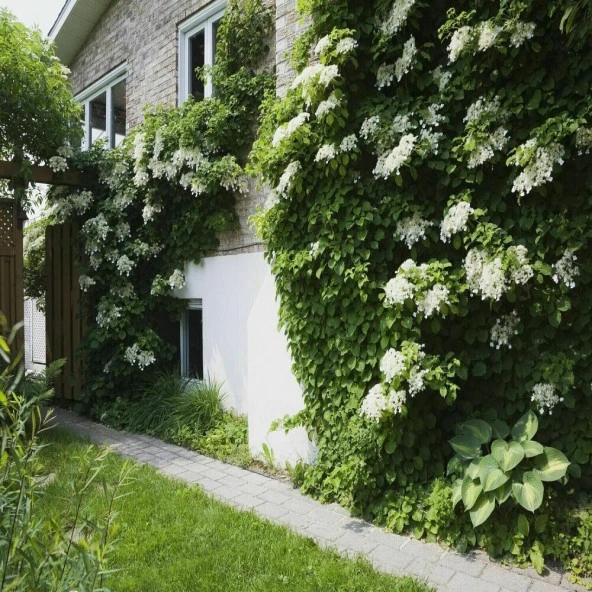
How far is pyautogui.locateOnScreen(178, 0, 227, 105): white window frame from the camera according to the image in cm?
662

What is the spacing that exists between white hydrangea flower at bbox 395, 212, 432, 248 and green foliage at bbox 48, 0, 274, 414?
2.57m

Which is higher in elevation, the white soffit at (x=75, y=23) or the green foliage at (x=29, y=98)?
the white soffit at (x=75, y=23)

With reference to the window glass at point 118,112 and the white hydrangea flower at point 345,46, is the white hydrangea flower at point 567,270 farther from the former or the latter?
the window glass at point 118,112

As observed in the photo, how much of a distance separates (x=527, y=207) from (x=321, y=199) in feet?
4.89

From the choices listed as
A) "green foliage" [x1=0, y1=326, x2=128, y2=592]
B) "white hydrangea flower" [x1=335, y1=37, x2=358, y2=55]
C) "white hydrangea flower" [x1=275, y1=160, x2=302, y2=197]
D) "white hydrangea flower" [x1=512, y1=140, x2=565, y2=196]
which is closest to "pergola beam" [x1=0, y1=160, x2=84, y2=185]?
"white hydrangea flower" [x1=275, y1=160, x2=302, y2=197]

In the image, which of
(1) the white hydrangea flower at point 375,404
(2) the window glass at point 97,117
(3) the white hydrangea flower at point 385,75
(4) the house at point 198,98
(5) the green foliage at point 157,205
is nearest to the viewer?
(1) the white hydrangea flower at point 375,404

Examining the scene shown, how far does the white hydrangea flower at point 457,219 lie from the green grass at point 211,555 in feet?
Answer: 6.91

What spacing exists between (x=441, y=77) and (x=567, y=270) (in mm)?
1606

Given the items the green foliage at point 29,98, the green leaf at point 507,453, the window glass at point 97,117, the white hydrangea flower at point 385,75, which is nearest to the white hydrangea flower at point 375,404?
the green leaf at point 507,453

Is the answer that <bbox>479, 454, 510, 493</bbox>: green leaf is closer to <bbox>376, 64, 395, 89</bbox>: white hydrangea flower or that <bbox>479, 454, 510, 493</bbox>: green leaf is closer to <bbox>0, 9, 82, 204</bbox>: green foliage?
<bbox>376, 64, 395, 89</bbox>: white hydrangea flower

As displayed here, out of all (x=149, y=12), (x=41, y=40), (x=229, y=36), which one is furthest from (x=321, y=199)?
(x=149, y=12)

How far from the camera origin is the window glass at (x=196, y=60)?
709cm

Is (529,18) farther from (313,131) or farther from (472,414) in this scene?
(472,414)

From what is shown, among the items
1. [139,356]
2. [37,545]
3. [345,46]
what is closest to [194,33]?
[345,46]
